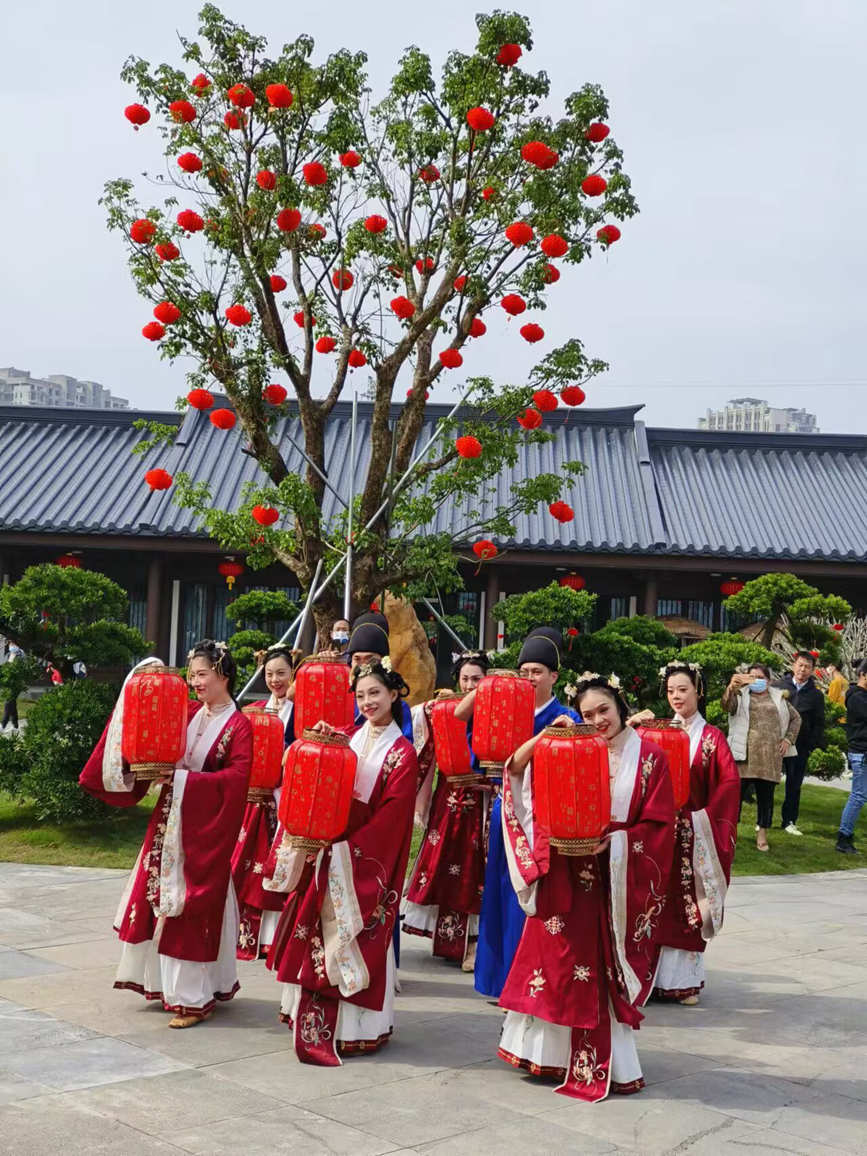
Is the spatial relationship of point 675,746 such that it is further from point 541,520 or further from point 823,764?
point 541,520

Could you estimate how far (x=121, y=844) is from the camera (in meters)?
9.92

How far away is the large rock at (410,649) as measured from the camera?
16484 millimetres

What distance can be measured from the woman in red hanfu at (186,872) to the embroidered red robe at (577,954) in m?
1.36

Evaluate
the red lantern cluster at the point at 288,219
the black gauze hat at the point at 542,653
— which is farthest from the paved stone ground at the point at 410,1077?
the red lantern cluster at the point at 288,219

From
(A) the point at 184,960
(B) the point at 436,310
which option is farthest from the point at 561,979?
(B) the point at 436,310

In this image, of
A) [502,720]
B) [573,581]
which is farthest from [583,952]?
[573,581]

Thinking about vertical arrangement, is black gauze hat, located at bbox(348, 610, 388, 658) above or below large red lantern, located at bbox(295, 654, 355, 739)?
above

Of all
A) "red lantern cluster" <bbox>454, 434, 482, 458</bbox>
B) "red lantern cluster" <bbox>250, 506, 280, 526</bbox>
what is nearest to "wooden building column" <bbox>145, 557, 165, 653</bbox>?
"red lantern cluster" <bbox>250, 506, 280, 526</bbox>

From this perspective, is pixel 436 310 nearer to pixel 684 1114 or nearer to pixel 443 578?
pixel 443 578

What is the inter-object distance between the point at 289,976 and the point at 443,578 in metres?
5.71

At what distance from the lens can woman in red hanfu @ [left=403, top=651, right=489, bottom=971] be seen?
23.6ft

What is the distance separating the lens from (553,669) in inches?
253

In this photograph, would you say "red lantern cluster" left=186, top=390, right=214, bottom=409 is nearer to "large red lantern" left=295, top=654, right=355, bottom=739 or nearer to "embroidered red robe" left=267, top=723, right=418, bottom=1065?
"large red lantern" left=295, top=654, right=355, bottom=739

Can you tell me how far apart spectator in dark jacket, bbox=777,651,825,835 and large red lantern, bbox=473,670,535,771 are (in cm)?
594
